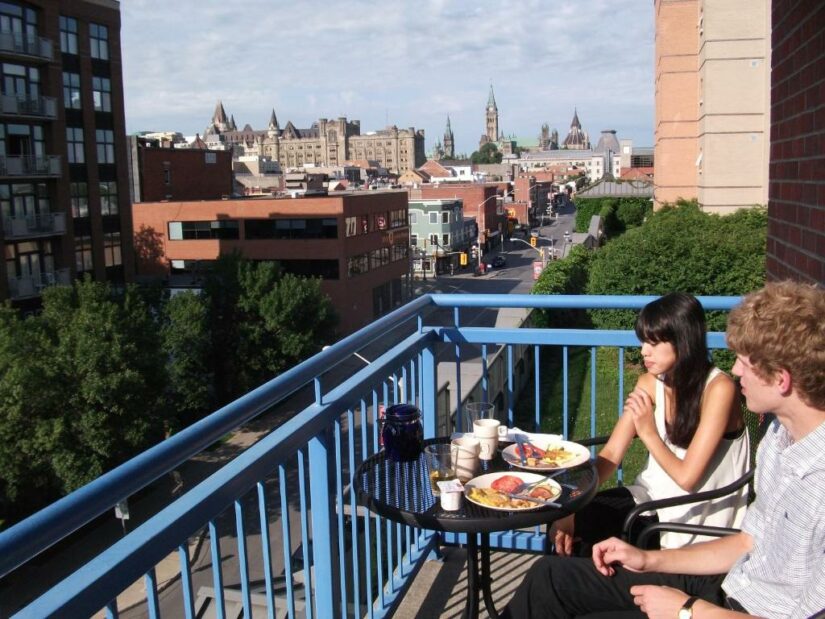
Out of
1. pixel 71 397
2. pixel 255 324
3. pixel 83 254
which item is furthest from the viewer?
pixel 83 254

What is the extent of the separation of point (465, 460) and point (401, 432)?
0.29 m

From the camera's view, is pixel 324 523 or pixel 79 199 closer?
pixel 324 523

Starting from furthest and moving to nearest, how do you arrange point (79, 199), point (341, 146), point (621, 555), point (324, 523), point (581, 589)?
point (341, 146)
point (79, 199)
point (324, 523)
point (581, 589)
point (621, 555)

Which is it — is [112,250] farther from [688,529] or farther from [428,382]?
[688,529]

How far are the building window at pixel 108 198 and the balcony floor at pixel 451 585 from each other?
34.2 m

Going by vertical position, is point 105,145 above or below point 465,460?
above

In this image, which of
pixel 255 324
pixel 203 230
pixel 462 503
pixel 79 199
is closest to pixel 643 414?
pixel 462 503

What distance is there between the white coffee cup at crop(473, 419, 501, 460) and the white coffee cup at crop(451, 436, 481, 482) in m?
0.14

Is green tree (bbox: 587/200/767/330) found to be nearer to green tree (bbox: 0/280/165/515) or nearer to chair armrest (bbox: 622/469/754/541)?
green tree (bbox: 0/280/165/515)

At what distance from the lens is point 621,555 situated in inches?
104

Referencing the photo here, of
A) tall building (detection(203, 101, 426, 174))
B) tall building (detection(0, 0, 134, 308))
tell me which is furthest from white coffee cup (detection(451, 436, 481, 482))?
tall building (detection(203, 101, 426, 174))

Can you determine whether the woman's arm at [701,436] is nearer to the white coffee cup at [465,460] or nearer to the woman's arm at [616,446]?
the woman's arm at [616,446]

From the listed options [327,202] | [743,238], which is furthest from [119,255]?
[743,238]

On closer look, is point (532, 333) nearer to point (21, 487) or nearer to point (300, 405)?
point (21, 487)
